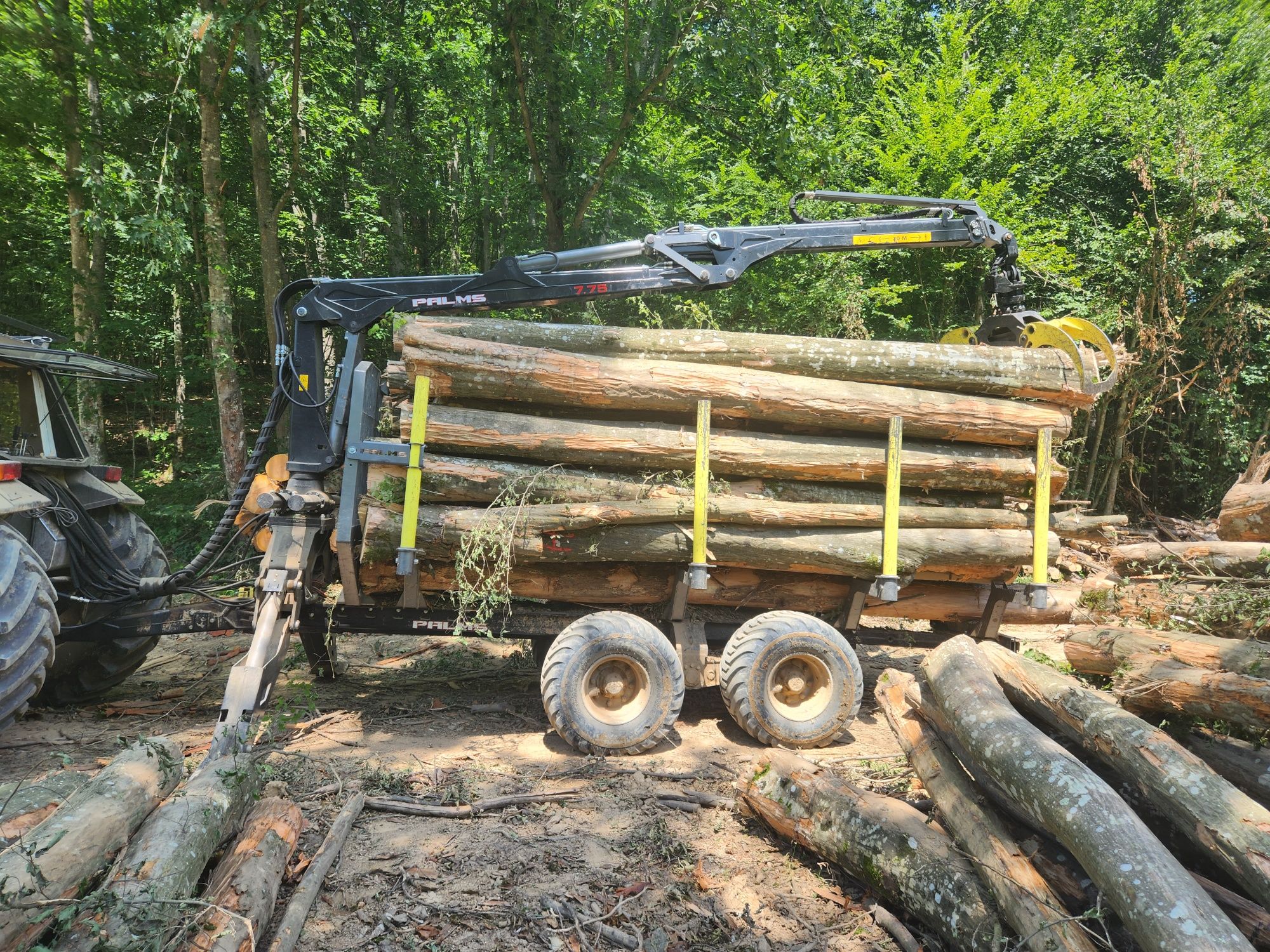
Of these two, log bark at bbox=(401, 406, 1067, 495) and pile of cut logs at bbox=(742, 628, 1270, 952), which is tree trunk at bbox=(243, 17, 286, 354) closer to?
log bark at bbox=(401, 406, 1067, 495)

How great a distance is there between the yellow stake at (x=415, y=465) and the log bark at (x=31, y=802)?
6.91 feet

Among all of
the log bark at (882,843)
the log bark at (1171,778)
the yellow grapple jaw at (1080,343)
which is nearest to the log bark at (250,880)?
the log bark at (882,843)

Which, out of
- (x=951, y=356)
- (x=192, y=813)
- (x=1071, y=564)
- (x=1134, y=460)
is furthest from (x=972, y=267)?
(x=192, y=813)

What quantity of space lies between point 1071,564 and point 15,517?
972cm

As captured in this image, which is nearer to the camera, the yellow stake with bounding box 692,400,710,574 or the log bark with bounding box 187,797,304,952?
the log bark with bounding box 187,797,304,952

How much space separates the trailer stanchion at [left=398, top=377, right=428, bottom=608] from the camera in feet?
16.8

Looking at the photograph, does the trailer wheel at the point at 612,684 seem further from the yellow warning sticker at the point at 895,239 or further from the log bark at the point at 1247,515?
the log bark at the point at 1247,515

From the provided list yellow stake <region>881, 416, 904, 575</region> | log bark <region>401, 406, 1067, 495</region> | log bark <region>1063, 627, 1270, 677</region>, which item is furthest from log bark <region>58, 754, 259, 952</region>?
log bark <region>1063, 627, 1270, 677</region>

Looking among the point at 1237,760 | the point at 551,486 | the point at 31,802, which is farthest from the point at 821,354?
the point at 31,802

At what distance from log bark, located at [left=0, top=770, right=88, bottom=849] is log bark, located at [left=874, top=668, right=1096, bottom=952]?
3.55m

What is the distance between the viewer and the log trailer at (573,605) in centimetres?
520

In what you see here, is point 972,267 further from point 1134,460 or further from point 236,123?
point 236,123

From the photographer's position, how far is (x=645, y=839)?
13.2ft

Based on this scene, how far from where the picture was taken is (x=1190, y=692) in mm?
3920
